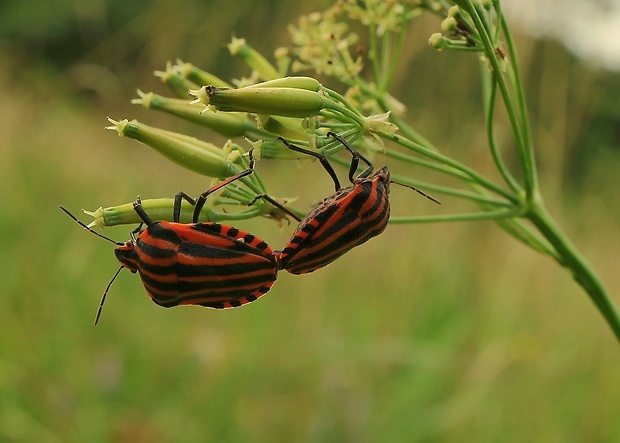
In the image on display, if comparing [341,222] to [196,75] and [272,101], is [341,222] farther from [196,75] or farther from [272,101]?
[196,75]

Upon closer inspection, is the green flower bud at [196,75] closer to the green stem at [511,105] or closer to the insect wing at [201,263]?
the insect wing at [201,263]

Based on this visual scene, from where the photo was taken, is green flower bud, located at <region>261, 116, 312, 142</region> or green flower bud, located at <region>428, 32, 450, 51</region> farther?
green flower bud, located at <region>428, 32, 450, 51</region>

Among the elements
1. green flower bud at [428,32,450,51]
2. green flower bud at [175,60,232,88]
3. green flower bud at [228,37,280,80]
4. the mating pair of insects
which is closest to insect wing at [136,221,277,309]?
the mating pair of insects

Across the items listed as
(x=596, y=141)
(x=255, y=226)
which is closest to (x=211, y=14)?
(x=255, y=226)

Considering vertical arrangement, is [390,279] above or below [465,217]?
above

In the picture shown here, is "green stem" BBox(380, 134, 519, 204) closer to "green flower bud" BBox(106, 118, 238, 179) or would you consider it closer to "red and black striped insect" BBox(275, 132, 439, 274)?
"red and black striped insect" BBox(275, 132, 439, 274)

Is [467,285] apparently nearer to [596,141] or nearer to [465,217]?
[596,141]

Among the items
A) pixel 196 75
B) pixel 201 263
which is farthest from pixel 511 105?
pixel 196 75
